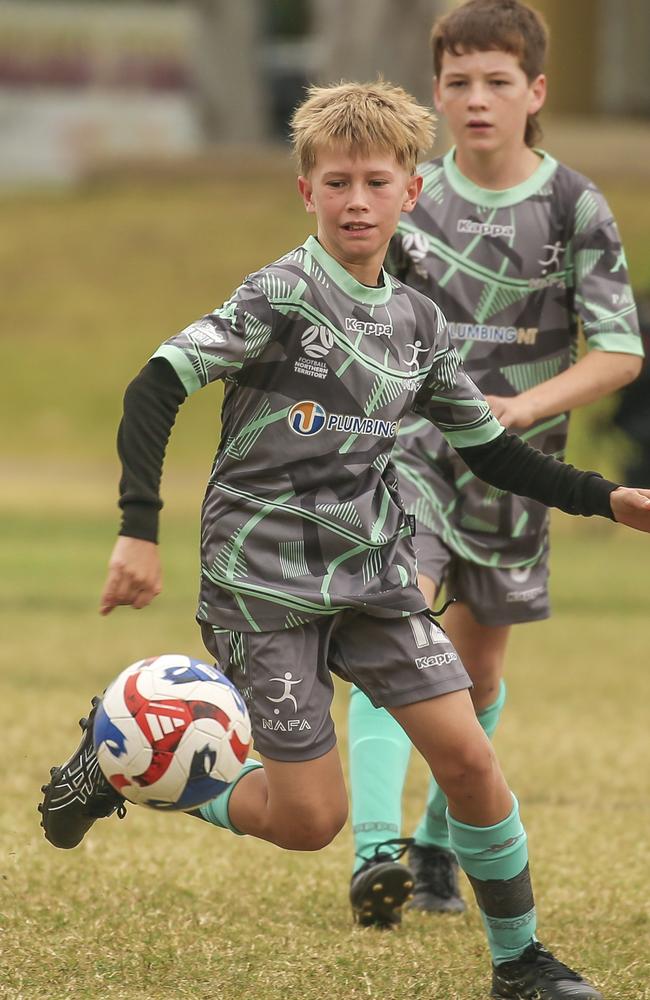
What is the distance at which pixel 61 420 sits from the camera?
2056 centimetres

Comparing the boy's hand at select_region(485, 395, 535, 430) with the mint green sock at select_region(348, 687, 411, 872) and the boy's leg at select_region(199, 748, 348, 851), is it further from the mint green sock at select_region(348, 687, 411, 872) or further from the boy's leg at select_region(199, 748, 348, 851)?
the boy's leg at select_region(199, 748, 348, 851)

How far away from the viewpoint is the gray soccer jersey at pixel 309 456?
392 centimetres

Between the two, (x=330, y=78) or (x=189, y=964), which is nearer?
(x=189, y=964)

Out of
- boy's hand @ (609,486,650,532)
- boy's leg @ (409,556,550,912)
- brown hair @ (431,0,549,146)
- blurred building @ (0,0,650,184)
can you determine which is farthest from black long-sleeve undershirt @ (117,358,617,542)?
blurred building @ (0,0,650,184)

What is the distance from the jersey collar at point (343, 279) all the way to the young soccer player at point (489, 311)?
89cm

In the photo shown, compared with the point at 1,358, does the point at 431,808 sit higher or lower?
higher

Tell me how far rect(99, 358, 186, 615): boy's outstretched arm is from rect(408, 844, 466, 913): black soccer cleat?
1.69m

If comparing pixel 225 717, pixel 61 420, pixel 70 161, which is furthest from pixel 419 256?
pixel 70 161

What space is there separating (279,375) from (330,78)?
20130 millimetres

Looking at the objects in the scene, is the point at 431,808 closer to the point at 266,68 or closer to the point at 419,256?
the point at 419,256

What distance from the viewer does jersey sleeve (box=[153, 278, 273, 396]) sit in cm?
368

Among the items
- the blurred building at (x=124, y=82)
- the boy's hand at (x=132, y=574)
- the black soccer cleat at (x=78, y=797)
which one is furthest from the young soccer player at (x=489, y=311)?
the blurred building at (x=124, y=82)

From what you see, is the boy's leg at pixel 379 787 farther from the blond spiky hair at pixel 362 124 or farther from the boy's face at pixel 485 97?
the blond spiky hair at pixel 362 124

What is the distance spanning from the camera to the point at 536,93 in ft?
16.3
